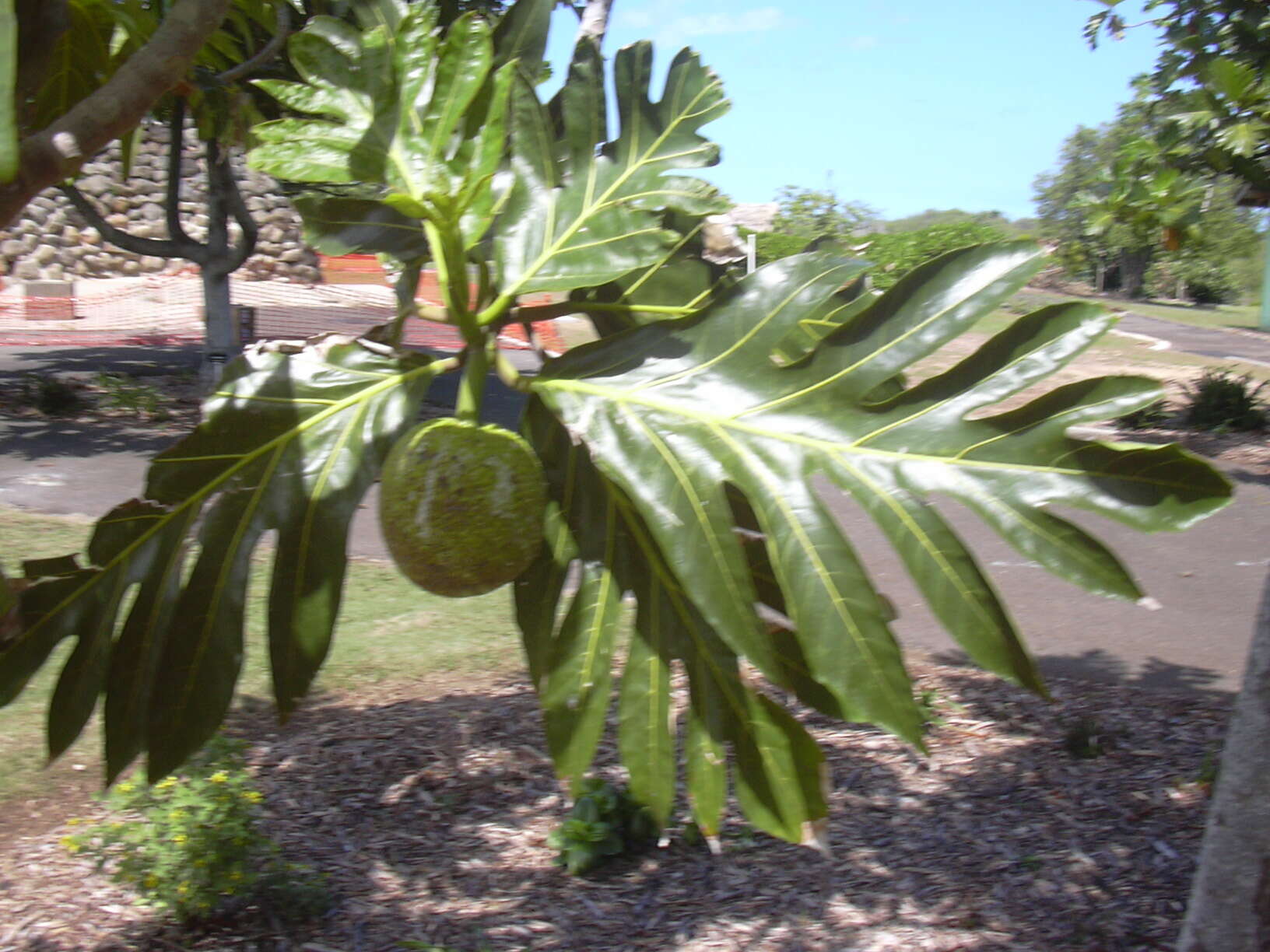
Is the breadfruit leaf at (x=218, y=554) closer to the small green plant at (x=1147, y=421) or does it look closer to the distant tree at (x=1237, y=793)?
the distant tree at (x=1237, y=793)

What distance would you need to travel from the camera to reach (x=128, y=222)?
2275 centimetres

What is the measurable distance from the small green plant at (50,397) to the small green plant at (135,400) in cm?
34

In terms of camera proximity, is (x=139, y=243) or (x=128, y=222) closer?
(x=139, y=243)

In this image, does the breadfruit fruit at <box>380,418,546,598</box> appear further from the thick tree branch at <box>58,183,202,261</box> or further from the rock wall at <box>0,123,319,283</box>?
the rock wall at <box>0,123,319,283</box>

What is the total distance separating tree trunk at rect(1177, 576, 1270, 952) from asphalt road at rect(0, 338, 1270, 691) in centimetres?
187

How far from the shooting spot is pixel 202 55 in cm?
276

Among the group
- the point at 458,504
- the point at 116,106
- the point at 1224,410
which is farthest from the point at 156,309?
the point at 458,504

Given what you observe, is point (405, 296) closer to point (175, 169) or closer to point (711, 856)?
point (711, 856)

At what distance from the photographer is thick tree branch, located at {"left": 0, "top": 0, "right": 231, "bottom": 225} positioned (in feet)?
4.54

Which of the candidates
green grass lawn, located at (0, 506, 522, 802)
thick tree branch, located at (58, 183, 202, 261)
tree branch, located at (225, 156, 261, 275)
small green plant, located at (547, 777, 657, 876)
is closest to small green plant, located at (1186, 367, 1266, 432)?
green grass lawn, located at (0, 506, 522, 802)

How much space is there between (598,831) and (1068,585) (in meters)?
4.95

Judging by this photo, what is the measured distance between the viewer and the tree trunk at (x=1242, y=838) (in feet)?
12.8

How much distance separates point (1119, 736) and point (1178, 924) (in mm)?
1353

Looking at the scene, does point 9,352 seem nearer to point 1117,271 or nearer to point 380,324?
point 380,324
